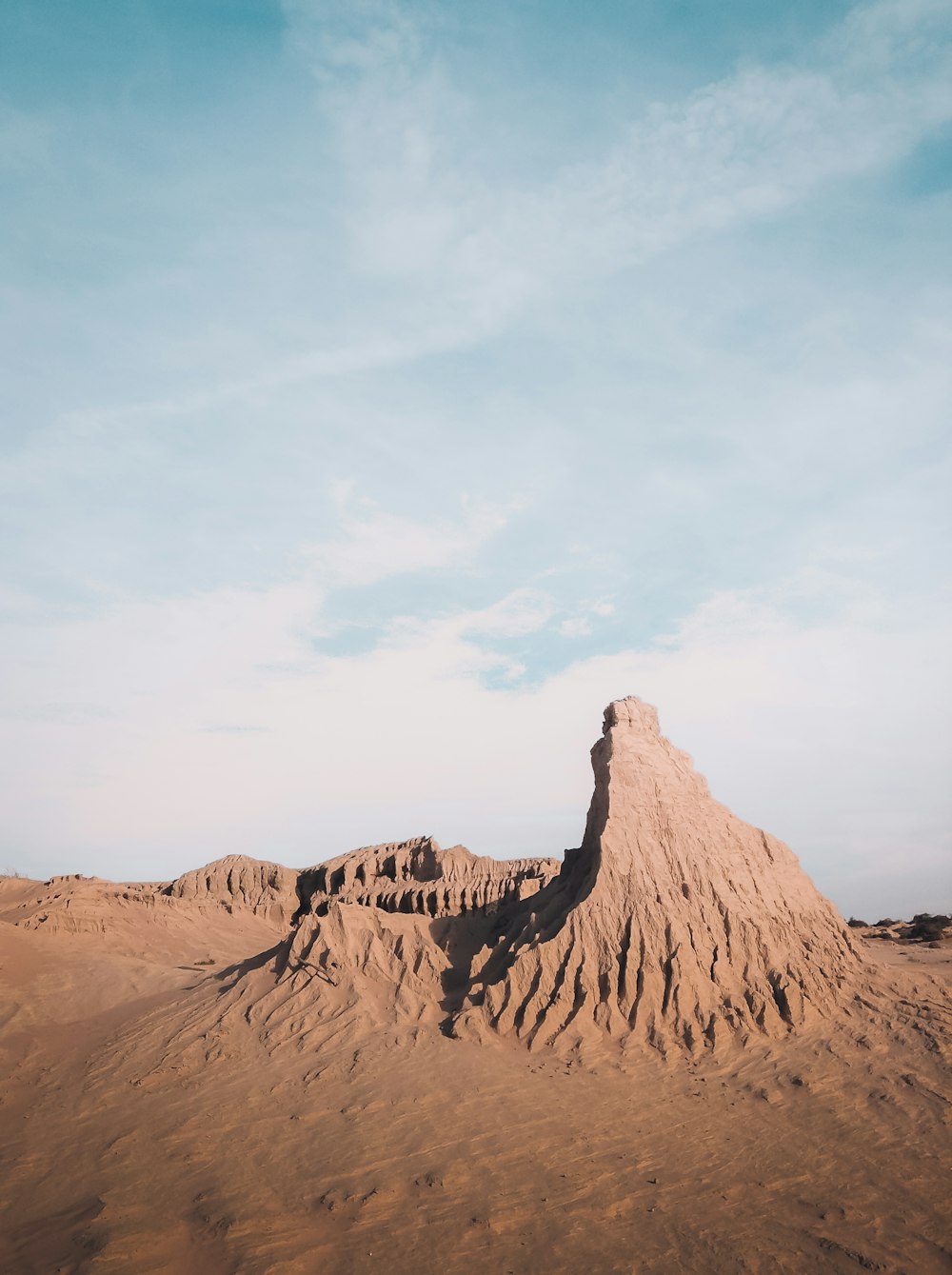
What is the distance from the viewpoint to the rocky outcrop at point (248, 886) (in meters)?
49.3

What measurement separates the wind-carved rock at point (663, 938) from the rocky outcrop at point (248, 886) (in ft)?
103

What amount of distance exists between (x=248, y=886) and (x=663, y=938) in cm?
3895

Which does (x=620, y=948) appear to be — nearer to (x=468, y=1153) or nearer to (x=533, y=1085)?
(x=533, y=1085)

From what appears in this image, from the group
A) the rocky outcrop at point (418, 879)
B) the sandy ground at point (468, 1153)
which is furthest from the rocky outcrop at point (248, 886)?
the sandy ground at point (468, 1153)

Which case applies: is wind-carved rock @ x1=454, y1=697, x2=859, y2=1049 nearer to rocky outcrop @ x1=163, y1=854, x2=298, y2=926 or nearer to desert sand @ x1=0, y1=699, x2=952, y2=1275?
desert sand @ x1=0, y1=699, x2=952, y2=1275

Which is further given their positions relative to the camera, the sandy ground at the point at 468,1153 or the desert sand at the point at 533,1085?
the desert sand at the point at 533,1085

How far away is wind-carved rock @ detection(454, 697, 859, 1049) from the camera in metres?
18.4

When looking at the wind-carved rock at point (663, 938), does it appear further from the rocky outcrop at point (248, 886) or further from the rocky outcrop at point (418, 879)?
the rocky outcrop at point (248, 886)

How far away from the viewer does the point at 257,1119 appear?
616 inches

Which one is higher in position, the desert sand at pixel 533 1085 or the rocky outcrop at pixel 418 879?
the rocky outcrop at pixel 418 879

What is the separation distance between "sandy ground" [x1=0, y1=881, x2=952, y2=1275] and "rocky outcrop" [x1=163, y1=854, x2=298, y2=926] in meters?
28.6

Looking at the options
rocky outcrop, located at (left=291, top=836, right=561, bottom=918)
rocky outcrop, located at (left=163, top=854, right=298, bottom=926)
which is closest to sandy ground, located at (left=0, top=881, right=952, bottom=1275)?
rocky outcrop, located at (left=291, top=836, right=561, bottom=918)

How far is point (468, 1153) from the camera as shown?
1420cm

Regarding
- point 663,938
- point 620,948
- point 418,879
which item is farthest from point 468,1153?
point 418,879
